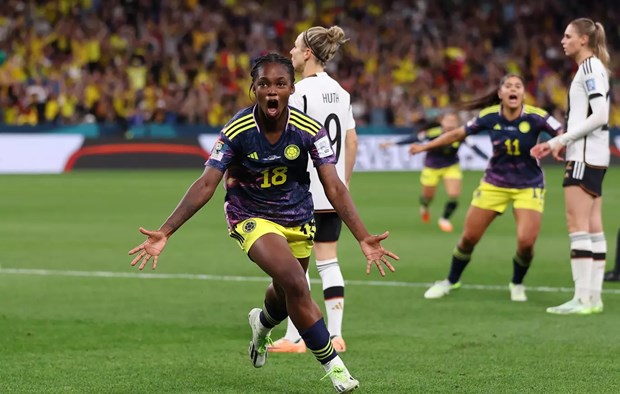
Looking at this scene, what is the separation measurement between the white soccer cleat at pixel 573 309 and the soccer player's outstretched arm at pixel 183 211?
4.56 m

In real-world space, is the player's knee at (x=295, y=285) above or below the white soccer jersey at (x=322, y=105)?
below

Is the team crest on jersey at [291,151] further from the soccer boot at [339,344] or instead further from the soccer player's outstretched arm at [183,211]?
the soccer boot at [339,344]

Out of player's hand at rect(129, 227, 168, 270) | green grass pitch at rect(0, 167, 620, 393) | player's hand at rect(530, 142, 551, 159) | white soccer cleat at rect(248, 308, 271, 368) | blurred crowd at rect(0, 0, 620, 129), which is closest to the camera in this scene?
player's hand at rect(129, 227, 168, 270)

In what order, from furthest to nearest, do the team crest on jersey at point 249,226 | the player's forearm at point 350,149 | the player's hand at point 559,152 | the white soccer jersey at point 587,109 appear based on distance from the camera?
1. the white soccer jersey at point 587,109
2. the player's hand at point 559,152
3. the player's forearm at point 350,149
4. the team crest on jersey at point 249,226

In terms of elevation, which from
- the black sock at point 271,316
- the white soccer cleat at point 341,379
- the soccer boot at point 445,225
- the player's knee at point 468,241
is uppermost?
the black sock at point 271,316

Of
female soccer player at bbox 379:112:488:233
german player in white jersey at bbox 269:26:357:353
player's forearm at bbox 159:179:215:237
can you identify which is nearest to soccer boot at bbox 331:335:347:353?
german player in white jersey at bbox 269:26:357:353

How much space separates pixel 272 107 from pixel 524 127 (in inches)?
196

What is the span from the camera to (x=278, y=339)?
920cm

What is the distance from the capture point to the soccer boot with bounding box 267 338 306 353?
8.69 m

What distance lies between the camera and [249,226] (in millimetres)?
7086

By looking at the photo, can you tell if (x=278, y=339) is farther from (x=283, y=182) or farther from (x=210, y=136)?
(x=210, y=136)

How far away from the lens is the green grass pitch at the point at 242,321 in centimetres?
747

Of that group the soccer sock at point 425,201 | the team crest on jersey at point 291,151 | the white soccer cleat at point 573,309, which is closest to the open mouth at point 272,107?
the team crest on jersey at point 291,151

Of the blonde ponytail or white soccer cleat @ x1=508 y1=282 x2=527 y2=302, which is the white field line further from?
the blonde ponytail
